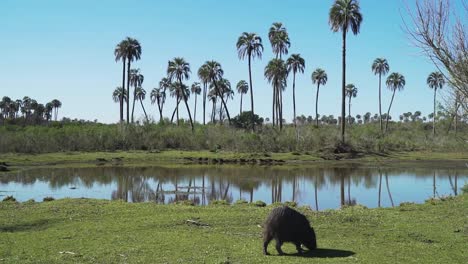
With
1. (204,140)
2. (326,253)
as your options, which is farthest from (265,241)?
(204,140)

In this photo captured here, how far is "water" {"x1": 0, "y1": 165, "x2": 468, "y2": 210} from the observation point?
33.2 metres

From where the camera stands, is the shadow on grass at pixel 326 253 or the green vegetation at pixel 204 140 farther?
the green vegetation at pixel 204 140

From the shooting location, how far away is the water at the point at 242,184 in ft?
109

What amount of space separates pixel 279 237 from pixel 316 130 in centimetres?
6523

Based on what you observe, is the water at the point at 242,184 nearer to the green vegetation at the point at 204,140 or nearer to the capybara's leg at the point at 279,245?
the capybara's leg at the point at 279,245

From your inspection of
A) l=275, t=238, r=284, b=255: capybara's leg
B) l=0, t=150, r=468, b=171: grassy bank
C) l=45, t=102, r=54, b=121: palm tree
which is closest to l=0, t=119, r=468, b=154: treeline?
l=0, t=150, r=468, b=171: grassy bank

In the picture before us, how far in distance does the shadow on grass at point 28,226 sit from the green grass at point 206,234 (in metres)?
0.03

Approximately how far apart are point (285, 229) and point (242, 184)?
92.5 feet

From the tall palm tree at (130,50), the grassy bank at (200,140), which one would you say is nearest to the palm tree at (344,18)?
the grassy bank at (200,140)

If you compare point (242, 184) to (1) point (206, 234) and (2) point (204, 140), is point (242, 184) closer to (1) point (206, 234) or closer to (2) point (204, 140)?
(1) point (206, 234)

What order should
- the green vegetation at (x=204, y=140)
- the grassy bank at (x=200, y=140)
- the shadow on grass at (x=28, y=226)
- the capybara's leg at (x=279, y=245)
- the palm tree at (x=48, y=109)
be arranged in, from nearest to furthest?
the capybara's leg at (x=279, y=245) < the shadow on grass at (x=28, y=226) < the green vegetation at (x=204, y=140) < the grassy bank at (x=200, y=140) < the palm tree at (x=48, y=109)

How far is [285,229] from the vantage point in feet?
39.3

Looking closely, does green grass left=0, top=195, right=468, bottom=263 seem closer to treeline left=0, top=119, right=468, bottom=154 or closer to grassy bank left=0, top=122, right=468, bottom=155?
grassy bank left=0, top=122, right=468, bottom=155

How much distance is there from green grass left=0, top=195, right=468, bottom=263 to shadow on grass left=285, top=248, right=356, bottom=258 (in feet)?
0.08
